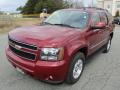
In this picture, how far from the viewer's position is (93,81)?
4633mm

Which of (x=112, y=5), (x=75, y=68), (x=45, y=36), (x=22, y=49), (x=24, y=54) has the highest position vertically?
(x=112, y=5)

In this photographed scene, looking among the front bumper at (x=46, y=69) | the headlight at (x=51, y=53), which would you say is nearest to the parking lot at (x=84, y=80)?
the front bumper at (x=46, y=69)

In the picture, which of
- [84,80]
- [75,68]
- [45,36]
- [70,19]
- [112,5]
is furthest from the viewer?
[112,5]

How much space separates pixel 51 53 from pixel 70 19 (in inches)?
70.8

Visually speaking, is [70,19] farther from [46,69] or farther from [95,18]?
[46,69]

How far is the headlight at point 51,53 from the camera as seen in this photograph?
12.0 feet

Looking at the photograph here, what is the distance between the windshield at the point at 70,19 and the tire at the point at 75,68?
2.96 feet

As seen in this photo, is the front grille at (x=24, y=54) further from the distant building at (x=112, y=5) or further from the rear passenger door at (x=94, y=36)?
the distant building at (x=112, y=5)

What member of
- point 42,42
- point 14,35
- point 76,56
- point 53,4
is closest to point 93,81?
point 76,56

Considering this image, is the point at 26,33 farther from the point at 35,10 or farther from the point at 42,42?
the point at 35,10

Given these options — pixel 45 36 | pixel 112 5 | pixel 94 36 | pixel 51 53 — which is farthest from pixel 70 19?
pixel 112 5

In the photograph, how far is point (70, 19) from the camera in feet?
17.0

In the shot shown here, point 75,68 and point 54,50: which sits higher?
point 54,50

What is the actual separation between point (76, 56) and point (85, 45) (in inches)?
18.7
